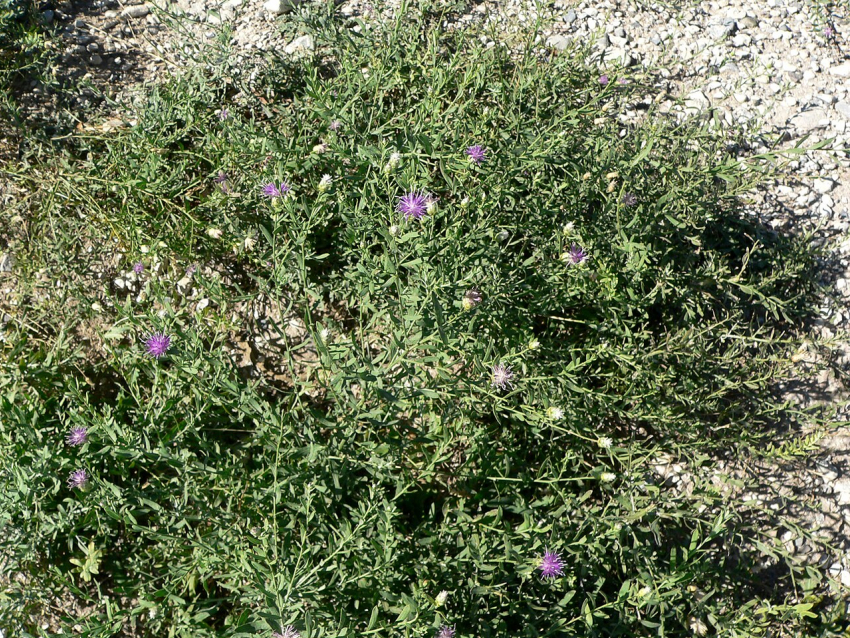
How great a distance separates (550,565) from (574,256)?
1.11 metres

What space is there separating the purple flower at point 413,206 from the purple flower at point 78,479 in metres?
1.36

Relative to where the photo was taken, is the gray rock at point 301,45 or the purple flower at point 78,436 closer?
the purple flower at point 78,436

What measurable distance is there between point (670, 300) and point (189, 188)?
Answer: 215cm

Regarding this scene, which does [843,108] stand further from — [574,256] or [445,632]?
[445,632]

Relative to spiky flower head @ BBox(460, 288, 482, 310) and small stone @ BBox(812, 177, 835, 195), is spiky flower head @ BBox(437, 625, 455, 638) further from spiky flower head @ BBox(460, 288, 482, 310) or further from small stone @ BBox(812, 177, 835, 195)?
small stone @ BBox(812, 177, 835, 195)

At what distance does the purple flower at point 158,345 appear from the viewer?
2.33 m

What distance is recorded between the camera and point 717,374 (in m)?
2.81

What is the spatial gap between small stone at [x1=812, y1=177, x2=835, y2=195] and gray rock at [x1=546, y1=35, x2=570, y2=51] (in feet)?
4.67

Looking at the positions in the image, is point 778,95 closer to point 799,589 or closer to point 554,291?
point 554,291

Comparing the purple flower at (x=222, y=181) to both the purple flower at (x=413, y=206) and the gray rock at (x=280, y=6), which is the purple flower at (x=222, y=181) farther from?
the gray rock at (x=280, y=6)

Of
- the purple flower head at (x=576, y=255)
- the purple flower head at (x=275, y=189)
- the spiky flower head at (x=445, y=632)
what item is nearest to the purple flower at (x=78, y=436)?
the purple flower head at (x=275, y=189)

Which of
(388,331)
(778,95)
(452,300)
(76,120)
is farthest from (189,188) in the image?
(778,95)

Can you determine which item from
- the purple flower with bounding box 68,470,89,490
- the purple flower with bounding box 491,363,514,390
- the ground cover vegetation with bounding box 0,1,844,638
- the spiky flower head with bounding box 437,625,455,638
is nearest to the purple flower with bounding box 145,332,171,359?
the ground cover vegetation with bounding box 0,1,844,638

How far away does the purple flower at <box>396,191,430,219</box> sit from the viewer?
2561 millimetres
